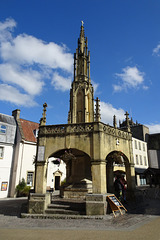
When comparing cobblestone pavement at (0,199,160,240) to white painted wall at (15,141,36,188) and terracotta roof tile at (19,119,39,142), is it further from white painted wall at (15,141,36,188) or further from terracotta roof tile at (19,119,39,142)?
terracotta roof tile at (19,119,39,142)

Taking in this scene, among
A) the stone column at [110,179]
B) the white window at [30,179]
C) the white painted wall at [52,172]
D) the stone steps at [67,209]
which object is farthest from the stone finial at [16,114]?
the stone steps at [67,209]

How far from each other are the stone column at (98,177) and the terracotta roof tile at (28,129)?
613 inches

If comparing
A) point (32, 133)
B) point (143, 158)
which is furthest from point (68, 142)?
point (143, 158)

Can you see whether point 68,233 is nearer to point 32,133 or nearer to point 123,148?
point 123,148

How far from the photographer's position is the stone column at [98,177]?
9.12 m

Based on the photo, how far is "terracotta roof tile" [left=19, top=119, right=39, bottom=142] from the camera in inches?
938

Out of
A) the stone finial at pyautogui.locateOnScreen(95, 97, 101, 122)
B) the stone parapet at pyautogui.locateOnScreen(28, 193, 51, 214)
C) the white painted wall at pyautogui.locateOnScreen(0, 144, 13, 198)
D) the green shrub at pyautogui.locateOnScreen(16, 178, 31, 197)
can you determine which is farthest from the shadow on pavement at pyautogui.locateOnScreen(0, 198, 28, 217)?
the white painted wall at pyautogui.locateOnScreen(0, 144, 13, 198)

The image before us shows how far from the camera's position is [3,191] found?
66.6 ft

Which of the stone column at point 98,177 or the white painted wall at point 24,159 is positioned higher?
the white painted wall at point 24,159

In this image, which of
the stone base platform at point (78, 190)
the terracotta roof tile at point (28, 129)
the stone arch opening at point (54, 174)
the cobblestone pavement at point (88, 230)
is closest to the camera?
the cobblestone pavement at point (88, 230)

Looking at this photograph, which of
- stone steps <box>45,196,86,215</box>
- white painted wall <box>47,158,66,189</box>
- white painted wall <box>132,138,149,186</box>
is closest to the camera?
stone steps <box>45,196,86,215</box>

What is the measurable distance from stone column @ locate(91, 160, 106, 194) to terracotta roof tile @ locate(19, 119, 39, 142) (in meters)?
15.6

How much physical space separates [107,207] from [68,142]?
155 inches

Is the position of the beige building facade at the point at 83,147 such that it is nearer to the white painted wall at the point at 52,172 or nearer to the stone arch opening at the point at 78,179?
the stone arch opening at the point at 78,179
